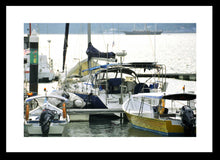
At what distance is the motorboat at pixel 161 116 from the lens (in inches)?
620

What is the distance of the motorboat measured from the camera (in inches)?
620

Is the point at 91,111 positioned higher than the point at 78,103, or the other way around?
the point at 78,103

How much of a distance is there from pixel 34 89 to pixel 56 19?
674cm

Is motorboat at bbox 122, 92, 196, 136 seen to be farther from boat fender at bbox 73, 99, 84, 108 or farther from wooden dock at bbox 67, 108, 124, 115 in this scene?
boat fender at bbox 73, 99, 84, 108

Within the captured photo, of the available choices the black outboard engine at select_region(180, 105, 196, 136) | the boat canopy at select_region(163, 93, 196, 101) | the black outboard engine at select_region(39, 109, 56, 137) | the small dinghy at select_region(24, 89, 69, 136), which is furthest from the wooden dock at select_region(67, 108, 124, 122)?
the black outboard engine at select_region(180, 105, 196, 136)

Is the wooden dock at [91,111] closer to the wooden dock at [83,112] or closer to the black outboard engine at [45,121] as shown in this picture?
the wooden dock at [83,112]

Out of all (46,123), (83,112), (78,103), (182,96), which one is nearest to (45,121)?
(46,123)

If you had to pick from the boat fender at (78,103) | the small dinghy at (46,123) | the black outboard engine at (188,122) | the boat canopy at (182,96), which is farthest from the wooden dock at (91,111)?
the black outboard engine at (188,122)

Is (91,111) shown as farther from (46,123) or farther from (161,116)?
(46,123)

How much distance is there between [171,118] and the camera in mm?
17047

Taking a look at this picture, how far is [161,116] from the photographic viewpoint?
677 inches

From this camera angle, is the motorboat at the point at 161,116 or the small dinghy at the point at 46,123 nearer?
the small dinghy at the point at 46,123

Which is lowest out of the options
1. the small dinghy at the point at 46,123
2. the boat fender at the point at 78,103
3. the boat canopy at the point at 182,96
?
the small dinghy at the point at 46,123
